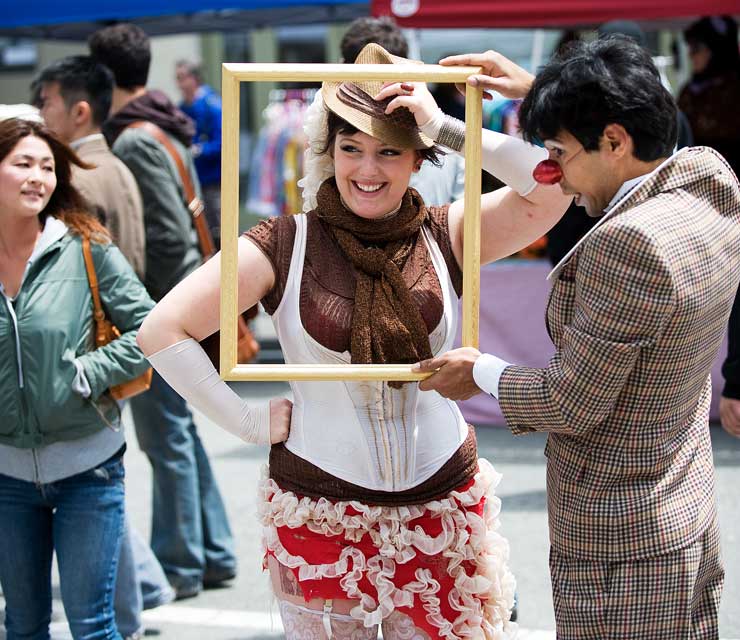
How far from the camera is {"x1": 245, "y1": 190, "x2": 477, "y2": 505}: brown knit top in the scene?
7.94ft

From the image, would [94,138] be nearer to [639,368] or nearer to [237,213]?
[237,213]

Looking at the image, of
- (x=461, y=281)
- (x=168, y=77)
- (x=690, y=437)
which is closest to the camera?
(x=690, y=437)

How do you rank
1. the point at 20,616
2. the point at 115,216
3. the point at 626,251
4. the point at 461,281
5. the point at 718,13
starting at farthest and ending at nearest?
the point at 718,13 → the point at 115,216 → the point at 20,616 → the point at 461,281 → the point at 626,251

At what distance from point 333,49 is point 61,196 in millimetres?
11216

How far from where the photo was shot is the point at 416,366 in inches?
89.0

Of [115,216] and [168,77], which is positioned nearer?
[115,216]

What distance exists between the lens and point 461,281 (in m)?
2.58

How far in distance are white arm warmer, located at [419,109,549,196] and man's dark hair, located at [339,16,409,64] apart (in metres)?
1.50

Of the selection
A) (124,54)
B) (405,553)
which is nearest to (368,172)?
(405,553)

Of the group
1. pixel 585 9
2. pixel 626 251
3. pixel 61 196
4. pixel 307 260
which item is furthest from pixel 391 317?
pixel 585 9

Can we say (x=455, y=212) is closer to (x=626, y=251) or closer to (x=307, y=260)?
(x=307, y=260)

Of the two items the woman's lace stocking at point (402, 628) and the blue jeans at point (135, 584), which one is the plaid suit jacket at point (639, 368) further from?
the blue jeans at point (135, 584)

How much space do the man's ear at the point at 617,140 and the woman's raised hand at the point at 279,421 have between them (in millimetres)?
963

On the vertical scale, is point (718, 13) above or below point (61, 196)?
above
